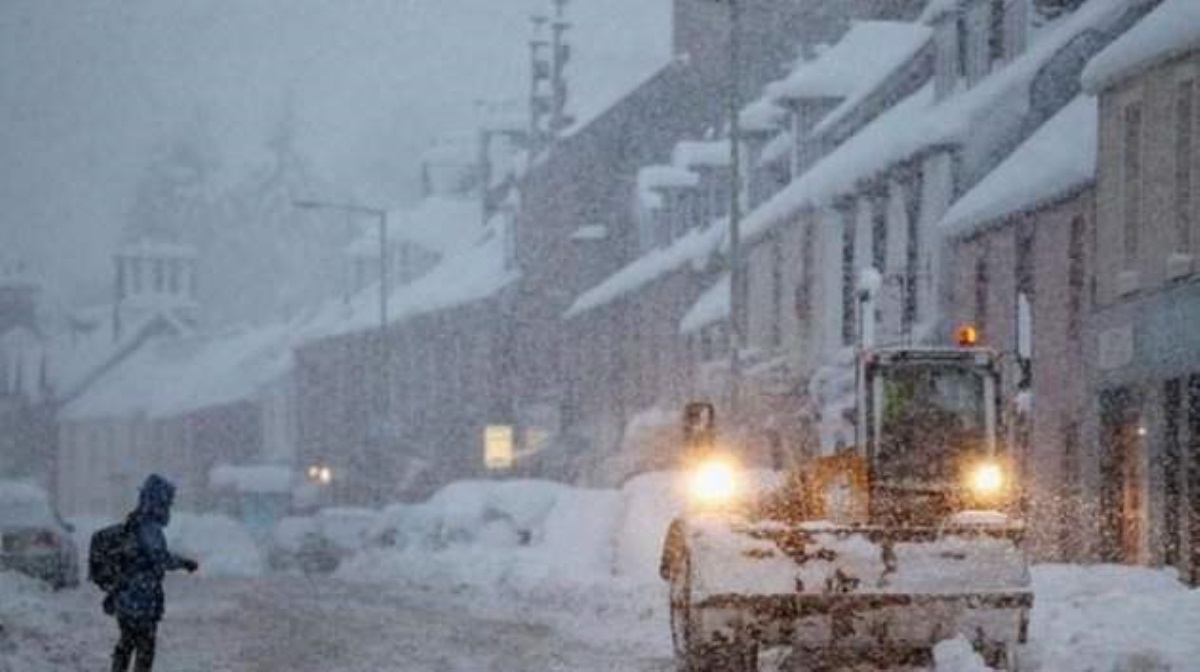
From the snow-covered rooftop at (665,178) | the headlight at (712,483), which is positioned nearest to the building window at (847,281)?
the snow-covered rooftop at (665,178)

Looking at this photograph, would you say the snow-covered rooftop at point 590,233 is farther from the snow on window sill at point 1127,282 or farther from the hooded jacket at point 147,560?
the hooded jacket at point 147,560

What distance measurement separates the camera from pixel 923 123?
3669 centimetres

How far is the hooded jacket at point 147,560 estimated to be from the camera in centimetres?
1516

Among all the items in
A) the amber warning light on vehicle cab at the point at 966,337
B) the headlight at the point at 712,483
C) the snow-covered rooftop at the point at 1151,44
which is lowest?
the headlight at the point at 712,483

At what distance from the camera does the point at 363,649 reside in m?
21.0

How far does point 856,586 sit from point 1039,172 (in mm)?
17435

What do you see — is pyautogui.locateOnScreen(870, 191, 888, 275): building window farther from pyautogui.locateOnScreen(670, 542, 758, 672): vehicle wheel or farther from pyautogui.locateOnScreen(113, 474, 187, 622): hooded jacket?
pyautogui.locateOnScreen(113, 474, 187, 622): hooded jacket

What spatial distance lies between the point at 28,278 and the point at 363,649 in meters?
111

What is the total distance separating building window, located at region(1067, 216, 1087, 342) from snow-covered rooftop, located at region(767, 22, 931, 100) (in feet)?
42.9

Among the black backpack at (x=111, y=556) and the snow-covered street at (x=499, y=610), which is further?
the snow-covered street at (x=499, y=610)

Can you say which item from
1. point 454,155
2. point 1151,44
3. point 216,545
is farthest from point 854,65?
point 454,155

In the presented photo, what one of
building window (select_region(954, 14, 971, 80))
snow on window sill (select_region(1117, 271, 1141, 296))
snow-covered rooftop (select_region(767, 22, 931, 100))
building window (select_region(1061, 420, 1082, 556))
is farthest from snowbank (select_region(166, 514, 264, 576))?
snow on window sill (select_region(1117, 271, 1141, 296))

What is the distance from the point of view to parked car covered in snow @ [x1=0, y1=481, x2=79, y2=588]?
104ft

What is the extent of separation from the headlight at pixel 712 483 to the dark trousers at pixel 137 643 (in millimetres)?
4375
